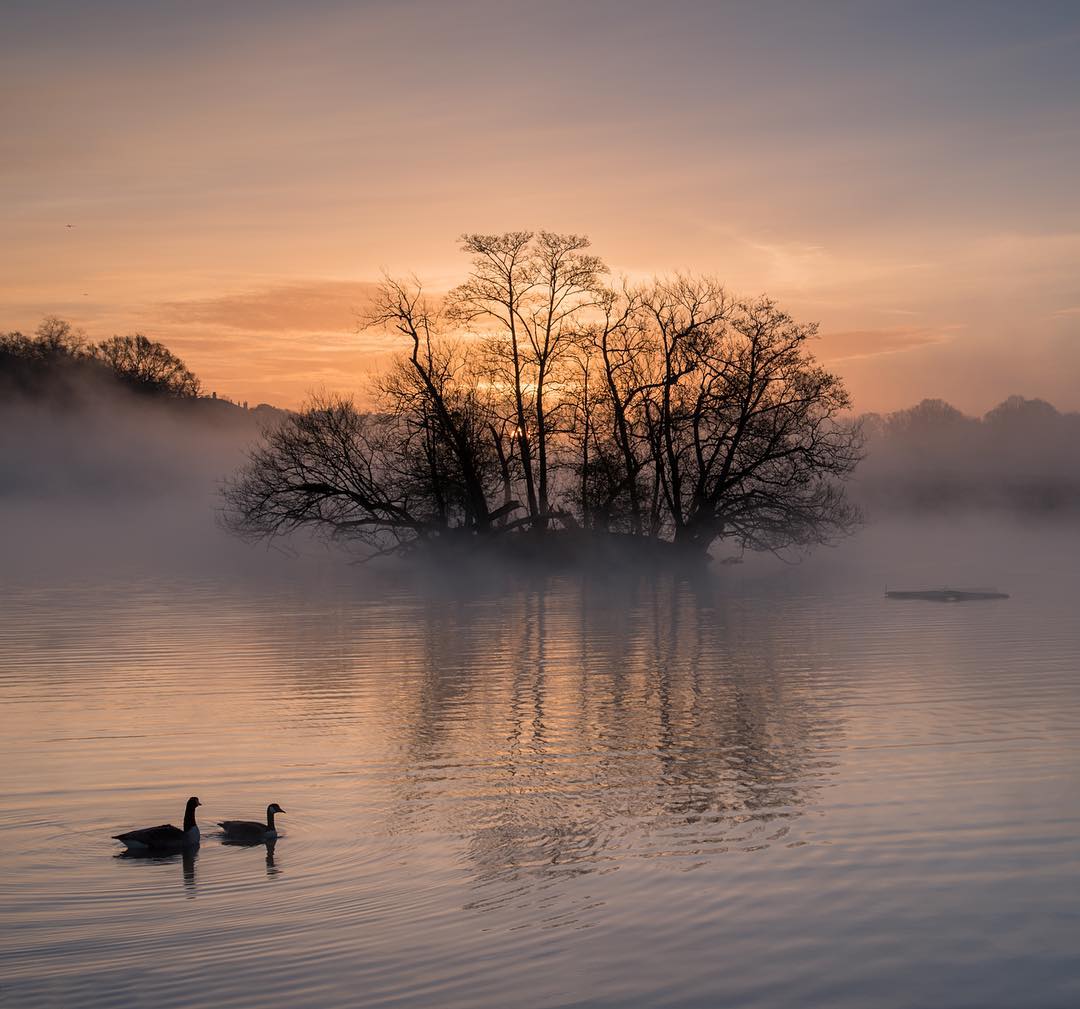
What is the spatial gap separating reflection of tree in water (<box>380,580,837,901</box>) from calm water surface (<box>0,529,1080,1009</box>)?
0.08m

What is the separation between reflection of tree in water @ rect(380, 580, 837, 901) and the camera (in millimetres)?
14422

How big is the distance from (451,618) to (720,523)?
2650 centimetres

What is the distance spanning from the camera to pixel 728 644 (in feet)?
115

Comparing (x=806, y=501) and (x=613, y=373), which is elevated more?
(x=613, y=373)

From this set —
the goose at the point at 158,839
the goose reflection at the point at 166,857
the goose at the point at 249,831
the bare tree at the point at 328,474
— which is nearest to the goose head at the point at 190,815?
the goose at the point at 158,839

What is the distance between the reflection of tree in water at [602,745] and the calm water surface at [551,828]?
0.26ft

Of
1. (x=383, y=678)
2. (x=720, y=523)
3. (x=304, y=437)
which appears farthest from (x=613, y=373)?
(x=383, y=678)

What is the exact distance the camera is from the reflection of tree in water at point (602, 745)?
1442 centimetres

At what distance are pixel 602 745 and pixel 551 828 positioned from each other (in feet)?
17.1

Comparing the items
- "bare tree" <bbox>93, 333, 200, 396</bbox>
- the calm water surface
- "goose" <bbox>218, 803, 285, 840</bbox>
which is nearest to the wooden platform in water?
the calm water surface

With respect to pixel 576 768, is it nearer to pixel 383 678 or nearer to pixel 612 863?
pixel 612 863

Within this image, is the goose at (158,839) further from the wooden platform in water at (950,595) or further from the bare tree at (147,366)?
the bare tree at (147,366)

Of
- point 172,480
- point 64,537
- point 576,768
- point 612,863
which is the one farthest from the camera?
point 172,480

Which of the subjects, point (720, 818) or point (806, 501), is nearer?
point (720, 818)
